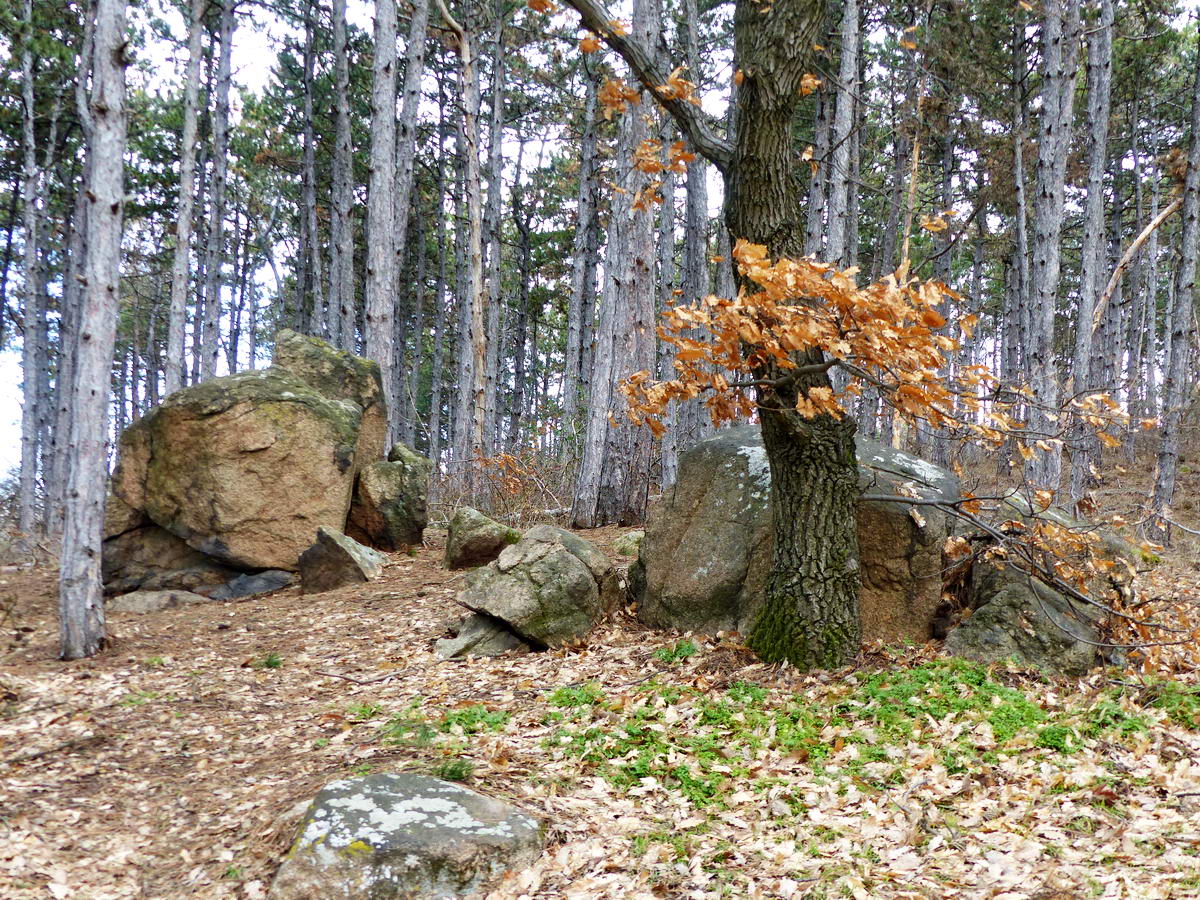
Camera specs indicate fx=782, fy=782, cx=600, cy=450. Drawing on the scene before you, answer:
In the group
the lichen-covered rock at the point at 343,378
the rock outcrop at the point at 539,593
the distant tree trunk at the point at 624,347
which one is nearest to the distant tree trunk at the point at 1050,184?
the distant tree trunk at the point at 624,347

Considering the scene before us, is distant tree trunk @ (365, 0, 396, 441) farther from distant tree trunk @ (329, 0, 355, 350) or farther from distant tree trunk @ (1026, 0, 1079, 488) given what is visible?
distant tree trunk @ (1026, 0, 1079, 488)

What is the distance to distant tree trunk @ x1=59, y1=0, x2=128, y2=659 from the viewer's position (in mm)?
6492

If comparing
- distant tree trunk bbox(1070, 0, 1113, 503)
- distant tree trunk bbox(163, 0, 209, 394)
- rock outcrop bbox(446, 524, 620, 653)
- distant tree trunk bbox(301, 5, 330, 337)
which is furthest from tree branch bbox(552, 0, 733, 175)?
distant tree trunk bbox(301, 5, 330, 337)

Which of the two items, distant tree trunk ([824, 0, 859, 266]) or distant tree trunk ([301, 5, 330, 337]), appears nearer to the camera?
distant tree trunk ([824, 0, 859, 266])

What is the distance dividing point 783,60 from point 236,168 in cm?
2383

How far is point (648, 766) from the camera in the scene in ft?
14.2

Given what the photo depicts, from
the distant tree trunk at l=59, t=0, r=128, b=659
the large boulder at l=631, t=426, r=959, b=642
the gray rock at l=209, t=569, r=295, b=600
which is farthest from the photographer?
the gray rock at l=209, t=569, r=295, b=600

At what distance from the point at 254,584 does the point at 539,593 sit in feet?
13.6

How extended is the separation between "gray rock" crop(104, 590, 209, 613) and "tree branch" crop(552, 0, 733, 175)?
694 centimetres

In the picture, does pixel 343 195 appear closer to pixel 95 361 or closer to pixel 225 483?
pixel 225 483

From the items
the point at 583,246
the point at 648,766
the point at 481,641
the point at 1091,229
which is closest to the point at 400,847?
the point at 648,766

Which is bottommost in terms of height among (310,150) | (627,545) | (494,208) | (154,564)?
(154,564)

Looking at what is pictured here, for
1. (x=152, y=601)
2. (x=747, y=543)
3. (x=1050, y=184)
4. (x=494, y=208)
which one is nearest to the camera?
(x=747, y=543)

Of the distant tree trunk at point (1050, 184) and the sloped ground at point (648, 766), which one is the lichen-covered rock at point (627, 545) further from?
the distant tree trunk at point (1050, 184)
